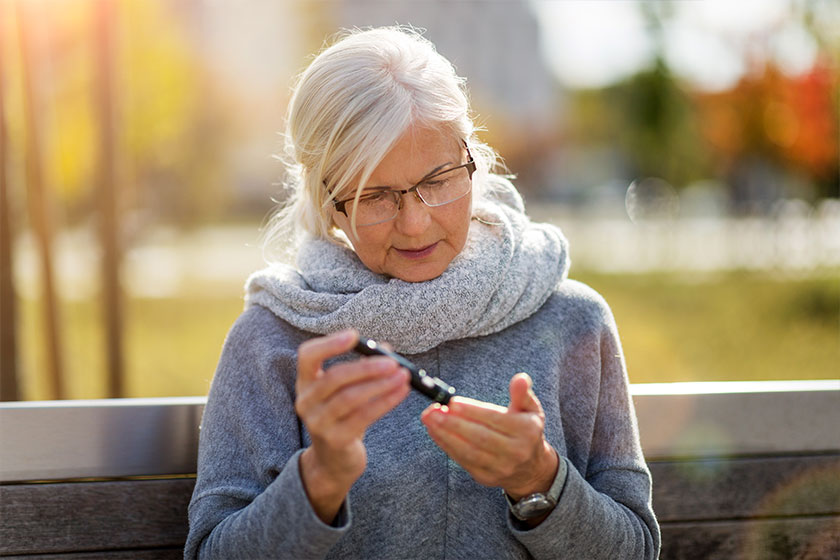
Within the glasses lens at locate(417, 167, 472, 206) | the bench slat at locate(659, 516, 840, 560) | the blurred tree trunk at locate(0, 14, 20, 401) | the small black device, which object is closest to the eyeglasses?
the glasses lens at locate(417, 167, 472, 206)

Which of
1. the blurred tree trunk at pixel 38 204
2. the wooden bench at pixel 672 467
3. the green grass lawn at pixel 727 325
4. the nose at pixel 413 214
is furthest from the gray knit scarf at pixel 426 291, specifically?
the green grass lawn at pixel 727 325

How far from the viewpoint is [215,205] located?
22.7 metres

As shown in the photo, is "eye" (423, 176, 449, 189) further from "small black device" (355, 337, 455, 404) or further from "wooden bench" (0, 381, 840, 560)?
"wooden bench" (0, 381, 840, 560)

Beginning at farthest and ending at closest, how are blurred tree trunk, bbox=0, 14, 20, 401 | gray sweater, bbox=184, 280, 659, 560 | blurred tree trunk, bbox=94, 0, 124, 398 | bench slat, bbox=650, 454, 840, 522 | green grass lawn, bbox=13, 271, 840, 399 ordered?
1. green grass lawn, bbox=13, 271, 840, 399
2. blurred tree trunk, bbox=94, 0, 124, 398
3. blurred tree trunk, bbox=0, 14, 20, 401
4. bench slat, bbox=650, 454, 840, 522
5. gray sweater, bbox=184, 280, 659, 560

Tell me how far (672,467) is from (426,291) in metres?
0.85

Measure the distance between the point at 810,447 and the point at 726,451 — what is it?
0.76 feet

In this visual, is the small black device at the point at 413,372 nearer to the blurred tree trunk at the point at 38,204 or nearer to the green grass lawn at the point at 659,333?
the blurred tree trunk at the point at 38,204

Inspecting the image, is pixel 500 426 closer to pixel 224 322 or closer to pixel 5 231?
pixel 5 231

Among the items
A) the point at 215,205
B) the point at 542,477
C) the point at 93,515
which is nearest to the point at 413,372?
the point at 542,477

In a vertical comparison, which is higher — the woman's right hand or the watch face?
the woman's right hand

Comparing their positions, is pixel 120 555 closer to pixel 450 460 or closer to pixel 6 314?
pixel 450 460

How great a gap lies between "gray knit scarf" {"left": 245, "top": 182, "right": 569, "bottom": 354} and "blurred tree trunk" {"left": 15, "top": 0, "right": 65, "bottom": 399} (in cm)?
199

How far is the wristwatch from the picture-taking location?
1.85 m

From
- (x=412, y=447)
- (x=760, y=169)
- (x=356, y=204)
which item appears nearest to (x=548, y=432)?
(x=412, y=447)
